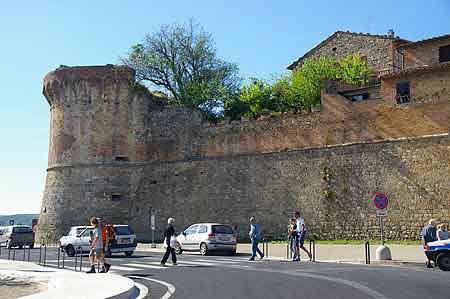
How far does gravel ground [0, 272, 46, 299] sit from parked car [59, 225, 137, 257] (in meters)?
6.31

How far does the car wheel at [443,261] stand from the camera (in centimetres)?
1686

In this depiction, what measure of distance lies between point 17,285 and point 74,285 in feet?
11.3

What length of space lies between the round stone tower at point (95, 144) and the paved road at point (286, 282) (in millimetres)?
20889

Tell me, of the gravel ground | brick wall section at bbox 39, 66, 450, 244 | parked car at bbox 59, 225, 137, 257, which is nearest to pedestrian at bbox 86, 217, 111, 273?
the gravel ground

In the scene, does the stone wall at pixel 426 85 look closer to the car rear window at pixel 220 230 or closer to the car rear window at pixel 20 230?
the car rear window at pixel 220 230

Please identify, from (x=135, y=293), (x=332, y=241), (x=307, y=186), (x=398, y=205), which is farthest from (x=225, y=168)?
(x=135, y=293)

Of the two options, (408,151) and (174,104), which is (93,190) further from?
(408,151)

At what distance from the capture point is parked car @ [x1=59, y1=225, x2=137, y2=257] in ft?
81.1

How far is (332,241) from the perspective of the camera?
29.8m

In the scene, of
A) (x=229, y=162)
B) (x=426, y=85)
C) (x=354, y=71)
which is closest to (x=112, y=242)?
(x=229, y=162)

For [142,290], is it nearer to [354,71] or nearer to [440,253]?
[440,253]

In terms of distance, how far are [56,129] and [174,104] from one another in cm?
871

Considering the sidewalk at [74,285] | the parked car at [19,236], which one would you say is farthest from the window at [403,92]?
the parked car at [19,236]

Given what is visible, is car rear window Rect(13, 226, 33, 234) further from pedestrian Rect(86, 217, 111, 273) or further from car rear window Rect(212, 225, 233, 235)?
pedestrian Rect(86, 217, 111, 273)
